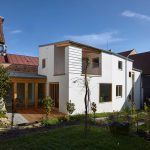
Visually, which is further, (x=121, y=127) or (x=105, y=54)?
(x=105, y=54)

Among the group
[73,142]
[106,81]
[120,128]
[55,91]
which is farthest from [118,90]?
[73,142]

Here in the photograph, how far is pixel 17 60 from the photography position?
32.5 metres

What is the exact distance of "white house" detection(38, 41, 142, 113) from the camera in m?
23.6

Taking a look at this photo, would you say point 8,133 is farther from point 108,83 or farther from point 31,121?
point 108,83

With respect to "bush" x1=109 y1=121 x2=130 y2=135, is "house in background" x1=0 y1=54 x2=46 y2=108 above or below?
above

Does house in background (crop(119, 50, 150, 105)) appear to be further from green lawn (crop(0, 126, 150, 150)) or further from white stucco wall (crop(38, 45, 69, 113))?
green lawn (crop(0, 126, 150, 150))

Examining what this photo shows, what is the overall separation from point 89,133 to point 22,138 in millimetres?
3646

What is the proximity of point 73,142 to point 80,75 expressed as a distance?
13595 mm

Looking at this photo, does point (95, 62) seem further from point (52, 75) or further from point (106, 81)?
point (52, 75)

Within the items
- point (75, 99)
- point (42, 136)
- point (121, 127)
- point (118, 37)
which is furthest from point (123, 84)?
point (42, 136)

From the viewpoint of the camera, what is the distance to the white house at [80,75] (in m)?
23.6

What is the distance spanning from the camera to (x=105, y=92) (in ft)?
94.4

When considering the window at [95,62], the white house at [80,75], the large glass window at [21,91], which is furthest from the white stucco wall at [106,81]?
the large glass window at [21,91]

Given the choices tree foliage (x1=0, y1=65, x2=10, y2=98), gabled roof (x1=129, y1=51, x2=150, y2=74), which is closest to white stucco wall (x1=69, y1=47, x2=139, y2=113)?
gabled roof (x1=129, y1=51, x2=150, y2=74)
